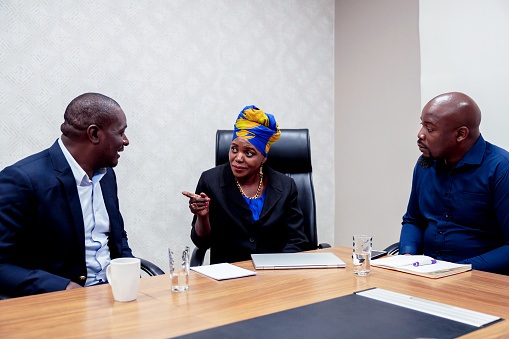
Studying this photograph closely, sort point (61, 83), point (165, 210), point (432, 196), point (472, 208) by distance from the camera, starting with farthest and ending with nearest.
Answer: point (165, 210) → point (61, 83) → point (432, 196) → point (472, 208)

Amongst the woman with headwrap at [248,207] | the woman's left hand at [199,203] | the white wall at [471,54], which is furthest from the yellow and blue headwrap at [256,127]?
the white wall at [471,54]

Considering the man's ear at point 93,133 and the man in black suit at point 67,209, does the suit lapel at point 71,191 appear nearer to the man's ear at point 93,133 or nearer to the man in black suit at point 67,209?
the man in black suit at point 67,209

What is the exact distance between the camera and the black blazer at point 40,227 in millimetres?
1461

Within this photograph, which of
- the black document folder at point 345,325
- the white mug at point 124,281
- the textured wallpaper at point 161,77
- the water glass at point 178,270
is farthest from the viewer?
the textured wallpaper at point 161,77

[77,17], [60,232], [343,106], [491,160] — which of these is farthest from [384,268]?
[343,106]

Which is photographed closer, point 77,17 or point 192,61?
point 77,17

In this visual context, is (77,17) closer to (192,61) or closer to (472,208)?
(192,61)

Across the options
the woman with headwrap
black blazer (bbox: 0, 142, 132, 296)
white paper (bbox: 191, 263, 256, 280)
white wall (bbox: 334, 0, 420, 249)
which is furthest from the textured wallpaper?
white paper (bbox: 191, 263, 256, 280)

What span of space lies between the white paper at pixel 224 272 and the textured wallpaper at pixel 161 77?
1377mm

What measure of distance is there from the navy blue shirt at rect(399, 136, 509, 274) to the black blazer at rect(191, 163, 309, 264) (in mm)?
574

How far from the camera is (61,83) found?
2535mm

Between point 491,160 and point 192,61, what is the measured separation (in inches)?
76.8

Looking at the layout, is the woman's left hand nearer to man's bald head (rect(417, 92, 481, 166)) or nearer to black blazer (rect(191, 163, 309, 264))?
black blazer (rect(191, 163, 309, 264))

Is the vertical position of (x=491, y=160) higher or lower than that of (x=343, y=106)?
lower
